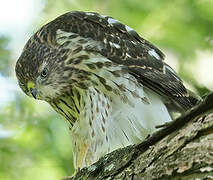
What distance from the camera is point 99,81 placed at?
4.75m

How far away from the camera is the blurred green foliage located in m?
5.28

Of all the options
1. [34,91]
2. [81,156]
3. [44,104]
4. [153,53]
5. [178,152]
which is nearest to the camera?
[178,152]

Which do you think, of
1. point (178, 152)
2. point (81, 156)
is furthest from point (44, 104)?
point (178, 152)

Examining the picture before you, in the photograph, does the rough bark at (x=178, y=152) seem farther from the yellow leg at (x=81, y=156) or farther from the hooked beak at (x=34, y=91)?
the hooked beak at (x=34, y=91)

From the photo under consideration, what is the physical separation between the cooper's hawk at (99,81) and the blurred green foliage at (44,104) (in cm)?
25

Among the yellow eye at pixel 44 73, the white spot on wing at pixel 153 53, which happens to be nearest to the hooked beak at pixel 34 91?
the yellow eye at pixel 44 73

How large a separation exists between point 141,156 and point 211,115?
0.51 meters

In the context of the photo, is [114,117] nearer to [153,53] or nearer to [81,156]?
[81,156]

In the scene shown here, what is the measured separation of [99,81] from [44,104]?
1.77 meters

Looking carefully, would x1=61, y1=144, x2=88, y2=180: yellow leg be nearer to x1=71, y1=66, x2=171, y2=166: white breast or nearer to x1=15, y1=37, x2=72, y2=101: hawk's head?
x1=71, y1=66, x2=171, y2=166: white breast

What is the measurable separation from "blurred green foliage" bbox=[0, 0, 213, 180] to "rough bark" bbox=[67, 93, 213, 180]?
8.08 feet

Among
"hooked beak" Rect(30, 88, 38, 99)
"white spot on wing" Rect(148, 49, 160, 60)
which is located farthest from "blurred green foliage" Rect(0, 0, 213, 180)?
"hooked beak" Rect(30, 88, 38, 99)

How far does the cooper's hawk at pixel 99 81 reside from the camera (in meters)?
4.77

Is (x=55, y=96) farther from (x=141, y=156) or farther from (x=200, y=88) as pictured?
(x=141, y=156)
